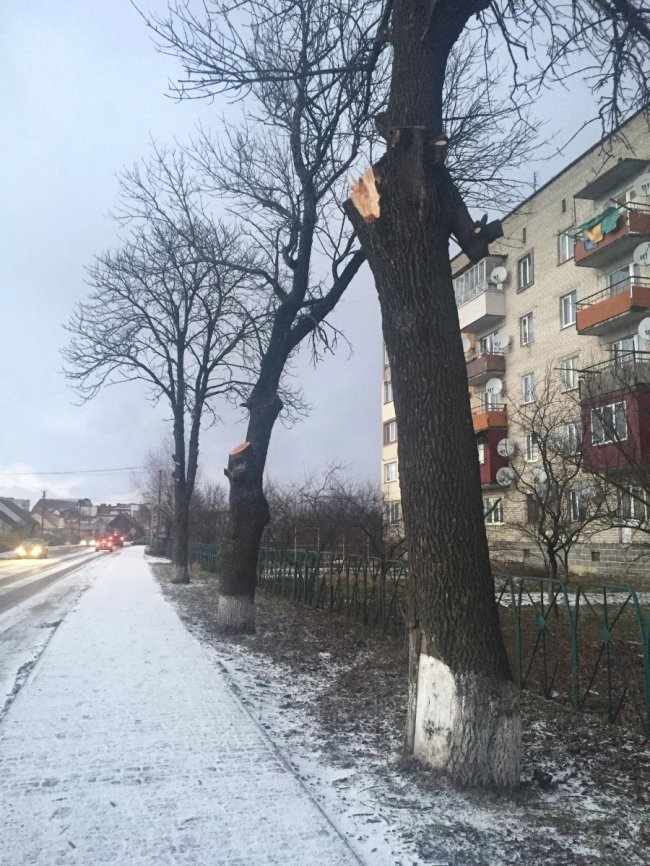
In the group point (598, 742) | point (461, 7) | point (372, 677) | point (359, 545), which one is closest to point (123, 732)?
point (372, 677)

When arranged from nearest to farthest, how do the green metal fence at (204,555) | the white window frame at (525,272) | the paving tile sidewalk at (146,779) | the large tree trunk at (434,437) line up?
the paving tile sidewalk at (146,779)
the large tree trunk at (434,437)
the green metal fence at (204,555)
the white window frame at (525,272)

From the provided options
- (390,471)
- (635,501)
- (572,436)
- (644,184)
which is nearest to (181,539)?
(572,436)

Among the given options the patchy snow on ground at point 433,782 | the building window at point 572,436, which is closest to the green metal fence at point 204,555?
the building window at point 572,436

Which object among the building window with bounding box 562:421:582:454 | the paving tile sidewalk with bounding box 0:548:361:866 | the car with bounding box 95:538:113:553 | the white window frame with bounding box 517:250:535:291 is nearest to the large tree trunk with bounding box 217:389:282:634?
the paving tile sidewalk with bounding box 0:548:361:866

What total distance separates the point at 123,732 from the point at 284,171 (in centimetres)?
843

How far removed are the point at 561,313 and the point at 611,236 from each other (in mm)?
4246

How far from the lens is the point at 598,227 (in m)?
20.7

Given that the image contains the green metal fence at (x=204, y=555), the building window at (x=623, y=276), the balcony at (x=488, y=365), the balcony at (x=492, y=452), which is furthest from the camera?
the balcony at (x=488, y=365)

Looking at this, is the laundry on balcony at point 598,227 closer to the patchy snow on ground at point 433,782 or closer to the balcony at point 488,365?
the balcony at point 488,365

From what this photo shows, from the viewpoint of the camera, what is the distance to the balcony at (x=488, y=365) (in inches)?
1085

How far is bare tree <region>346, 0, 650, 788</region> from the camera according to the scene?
3.87 m

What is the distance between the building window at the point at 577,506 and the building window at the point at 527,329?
525 inches

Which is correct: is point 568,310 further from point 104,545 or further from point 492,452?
point 104,545

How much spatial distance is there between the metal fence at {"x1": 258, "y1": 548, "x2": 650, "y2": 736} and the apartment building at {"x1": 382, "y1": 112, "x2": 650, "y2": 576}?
3.14 meters
